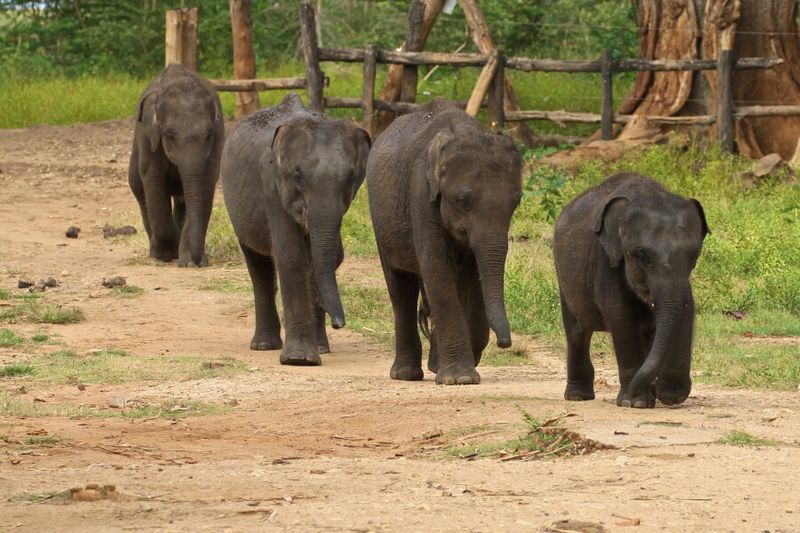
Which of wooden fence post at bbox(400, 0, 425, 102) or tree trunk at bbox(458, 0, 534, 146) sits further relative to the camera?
wooden fence post at bbox(400, 0, 425, 102)

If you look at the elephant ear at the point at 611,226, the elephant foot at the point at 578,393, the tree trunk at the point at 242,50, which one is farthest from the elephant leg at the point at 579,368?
the tree trunk at the point at 242,50

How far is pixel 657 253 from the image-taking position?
8.48m

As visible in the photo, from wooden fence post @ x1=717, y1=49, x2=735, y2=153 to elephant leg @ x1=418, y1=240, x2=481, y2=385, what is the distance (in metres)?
11.6

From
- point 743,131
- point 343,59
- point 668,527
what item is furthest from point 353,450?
point 343,59

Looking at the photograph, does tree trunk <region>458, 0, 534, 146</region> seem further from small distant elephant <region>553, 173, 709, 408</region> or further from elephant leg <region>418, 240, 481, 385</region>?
small distant elephant <region>553, 173, 709, 408</region>

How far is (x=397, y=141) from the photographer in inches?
423

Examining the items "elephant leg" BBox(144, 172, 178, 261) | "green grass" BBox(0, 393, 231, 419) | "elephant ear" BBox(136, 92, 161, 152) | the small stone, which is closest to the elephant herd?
"green grass" BBox(0, 393, 231, 419)

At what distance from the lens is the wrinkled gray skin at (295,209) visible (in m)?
11.0

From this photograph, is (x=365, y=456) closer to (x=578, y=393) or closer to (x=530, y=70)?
(x=578, y=393)

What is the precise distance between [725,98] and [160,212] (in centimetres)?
802

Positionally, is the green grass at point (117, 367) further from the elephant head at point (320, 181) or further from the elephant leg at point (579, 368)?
the elephant leg at point (579, 368)

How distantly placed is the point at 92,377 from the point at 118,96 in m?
19.5

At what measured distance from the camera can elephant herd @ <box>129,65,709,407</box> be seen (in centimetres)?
860

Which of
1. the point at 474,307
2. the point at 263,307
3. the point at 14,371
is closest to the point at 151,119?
the point at 263,307
